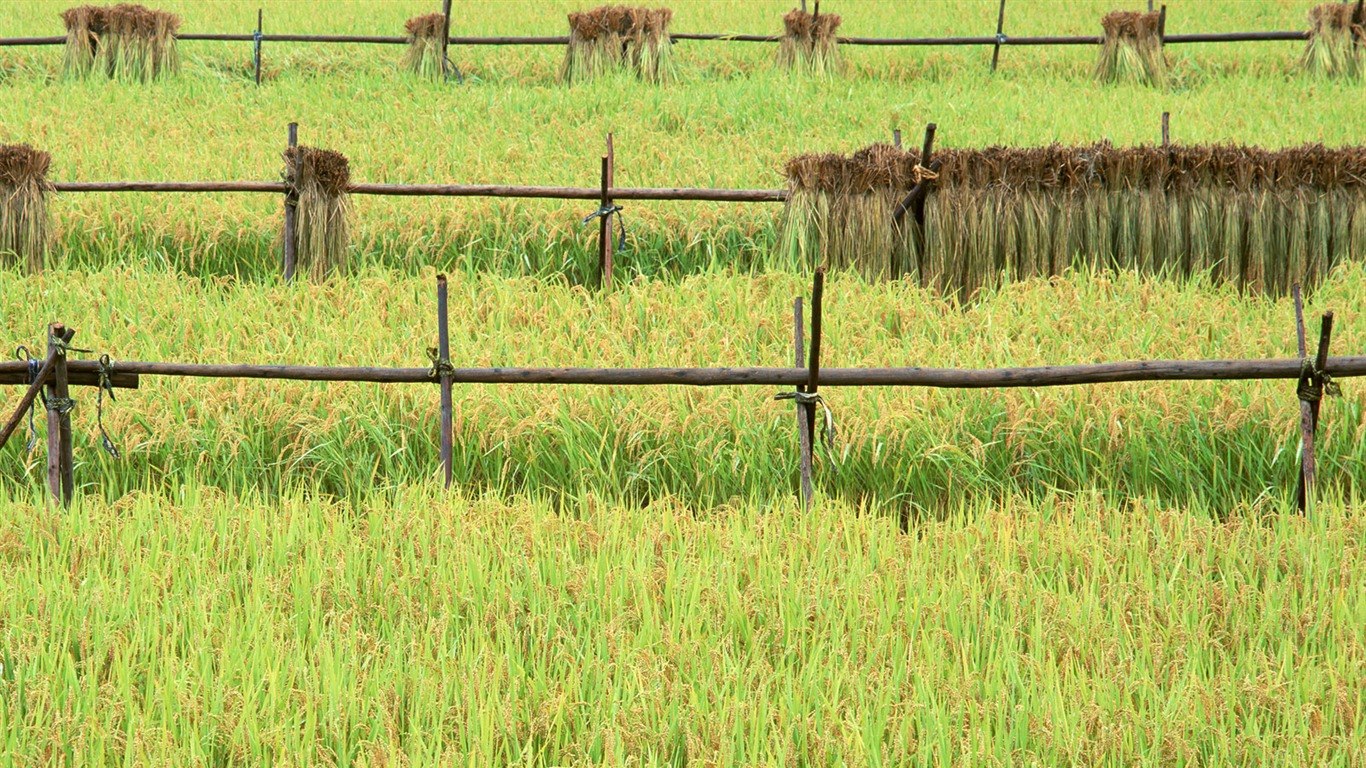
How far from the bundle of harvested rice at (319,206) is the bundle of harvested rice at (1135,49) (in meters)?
7.39

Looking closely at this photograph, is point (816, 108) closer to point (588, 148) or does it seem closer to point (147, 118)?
point (588, 148)

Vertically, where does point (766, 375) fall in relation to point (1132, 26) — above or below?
below

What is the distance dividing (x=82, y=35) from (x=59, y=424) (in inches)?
322

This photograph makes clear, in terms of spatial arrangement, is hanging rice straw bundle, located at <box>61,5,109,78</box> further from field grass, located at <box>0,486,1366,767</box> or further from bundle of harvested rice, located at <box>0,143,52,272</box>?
field grass, located at <box>0,486,1366,767</box>

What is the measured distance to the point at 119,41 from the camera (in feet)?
36.9

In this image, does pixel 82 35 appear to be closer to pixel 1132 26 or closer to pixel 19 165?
pixel 19 165

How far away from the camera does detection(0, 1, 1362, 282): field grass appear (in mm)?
7266

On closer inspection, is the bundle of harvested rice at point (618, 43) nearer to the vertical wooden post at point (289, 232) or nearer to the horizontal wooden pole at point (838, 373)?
the vertical wooden post at point (289, 232)

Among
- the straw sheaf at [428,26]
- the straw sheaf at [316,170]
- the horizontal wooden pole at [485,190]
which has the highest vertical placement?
the straw sheaf at [428,26]

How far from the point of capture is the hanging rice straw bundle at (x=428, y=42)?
11547 mm

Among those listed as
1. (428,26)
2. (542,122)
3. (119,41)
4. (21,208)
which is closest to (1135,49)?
(542,122)

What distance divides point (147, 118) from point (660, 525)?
7.21 meters

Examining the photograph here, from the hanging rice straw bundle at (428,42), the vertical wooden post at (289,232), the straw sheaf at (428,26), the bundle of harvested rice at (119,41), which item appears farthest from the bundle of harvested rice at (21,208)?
the straw sheaf at (428,26)

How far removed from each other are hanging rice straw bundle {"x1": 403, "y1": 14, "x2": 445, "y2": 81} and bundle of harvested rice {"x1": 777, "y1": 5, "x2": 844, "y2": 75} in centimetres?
312
